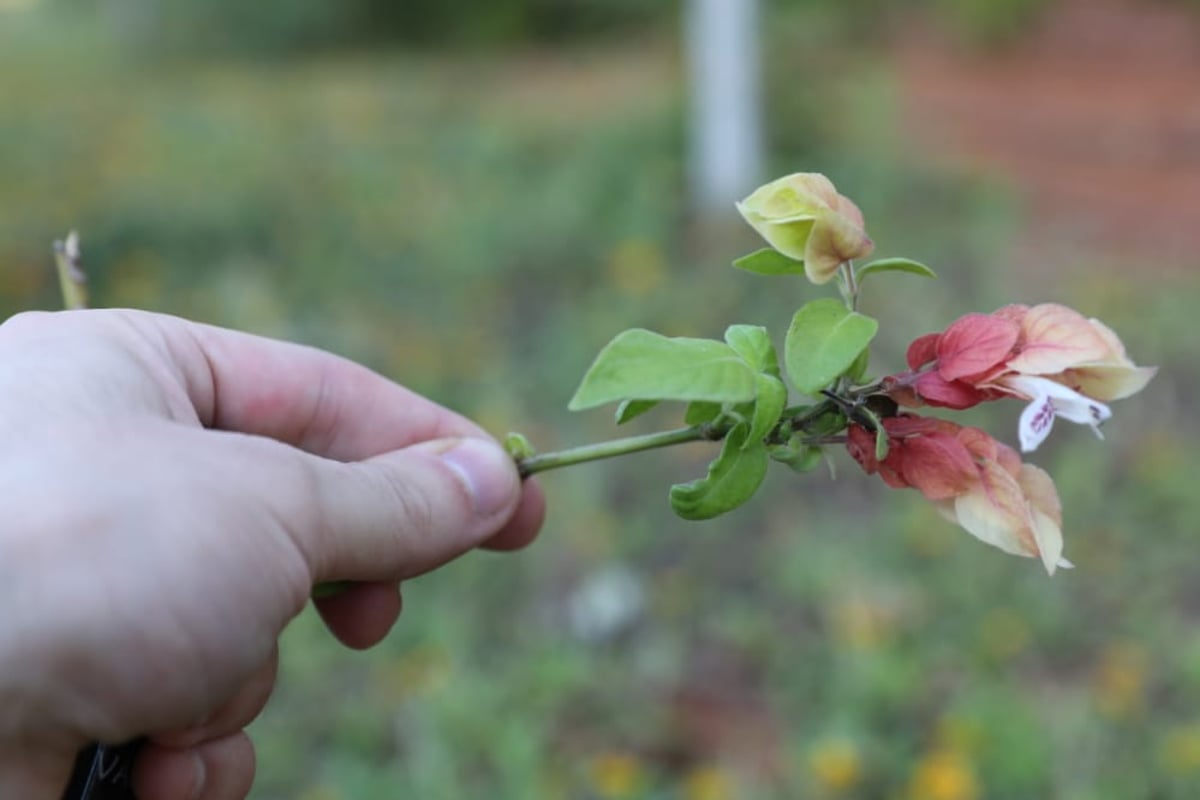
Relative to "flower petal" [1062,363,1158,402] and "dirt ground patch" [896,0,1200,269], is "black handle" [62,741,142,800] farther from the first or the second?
"dirt ground patch" [896,0,1200,269]

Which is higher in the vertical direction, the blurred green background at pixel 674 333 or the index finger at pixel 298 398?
the index finger at pixel 298 398

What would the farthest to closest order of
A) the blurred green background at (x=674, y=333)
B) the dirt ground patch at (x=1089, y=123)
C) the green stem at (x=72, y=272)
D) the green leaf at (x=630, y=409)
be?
the dirt ground patch at (x=1089, y=123), the blurred green background at (x=674, y=333), the green stem at (x=72, y=272), the green leaf at (x=630, y=409)

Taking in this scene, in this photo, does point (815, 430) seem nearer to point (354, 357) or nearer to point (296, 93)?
point (354, 357)

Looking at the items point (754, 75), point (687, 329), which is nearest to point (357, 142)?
point (754, 75)

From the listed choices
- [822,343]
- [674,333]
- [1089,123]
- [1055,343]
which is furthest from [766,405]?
[1089,123]

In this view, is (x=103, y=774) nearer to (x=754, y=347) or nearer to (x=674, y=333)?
(x=754, y=347)

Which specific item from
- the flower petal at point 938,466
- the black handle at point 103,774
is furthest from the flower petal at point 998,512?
the black handle at point 103,774

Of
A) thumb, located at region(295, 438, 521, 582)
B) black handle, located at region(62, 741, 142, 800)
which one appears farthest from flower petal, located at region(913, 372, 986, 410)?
black handle, located at region(62, 741, 142, 800)

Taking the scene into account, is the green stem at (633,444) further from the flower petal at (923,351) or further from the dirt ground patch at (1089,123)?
the dirt ground patch at (1089,123)
